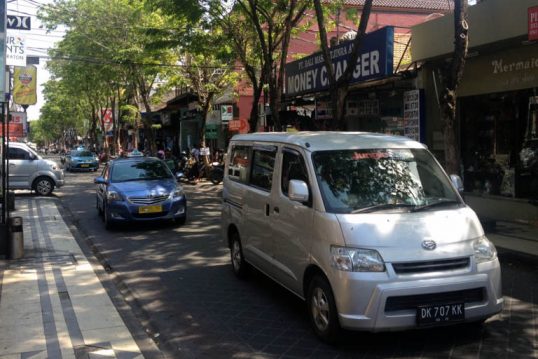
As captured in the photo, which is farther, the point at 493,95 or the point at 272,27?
the point at 272,27

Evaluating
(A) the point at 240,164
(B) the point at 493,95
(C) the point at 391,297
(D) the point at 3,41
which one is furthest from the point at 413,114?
(C) the point at 391,297

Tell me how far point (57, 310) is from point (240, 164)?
114 inches

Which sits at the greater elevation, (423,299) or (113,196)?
(113,196)

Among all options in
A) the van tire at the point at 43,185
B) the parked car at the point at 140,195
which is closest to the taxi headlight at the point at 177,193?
the parked car at the point at 140,195

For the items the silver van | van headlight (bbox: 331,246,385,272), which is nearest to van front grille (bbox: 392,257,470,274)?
the silver van

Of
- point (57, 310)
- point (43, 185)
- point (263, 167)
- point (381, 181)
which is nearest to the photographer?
point (381, 181)

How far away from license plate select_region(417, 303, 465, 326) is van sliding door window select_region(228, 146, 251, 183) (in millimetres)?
3213

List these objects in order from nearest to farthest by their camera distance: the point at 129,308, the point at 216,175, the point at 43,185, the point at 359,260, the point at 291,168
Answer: the point at 359,260, the point at 291,168, the point at 129,308, the point at 43,185, the point at 216,175

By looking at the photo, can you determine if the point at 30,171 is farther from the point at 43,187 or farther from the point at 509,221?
the point at 509,221

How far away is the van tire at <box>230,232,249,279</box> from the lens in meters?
7.36

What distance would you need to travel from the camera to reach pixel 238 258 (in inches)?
295

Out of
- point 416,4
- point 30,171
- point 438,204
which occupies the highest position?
point 416,4

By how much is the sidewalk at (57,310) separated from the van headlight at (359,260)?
6.62 feet

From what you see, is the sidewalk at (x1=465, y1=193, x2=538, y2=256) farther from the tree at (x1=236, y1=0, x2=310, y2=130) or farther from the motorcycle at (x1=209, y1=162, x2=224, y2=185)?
the motorcycle at (x1=209, y1=162, x2=224, y2=185)
